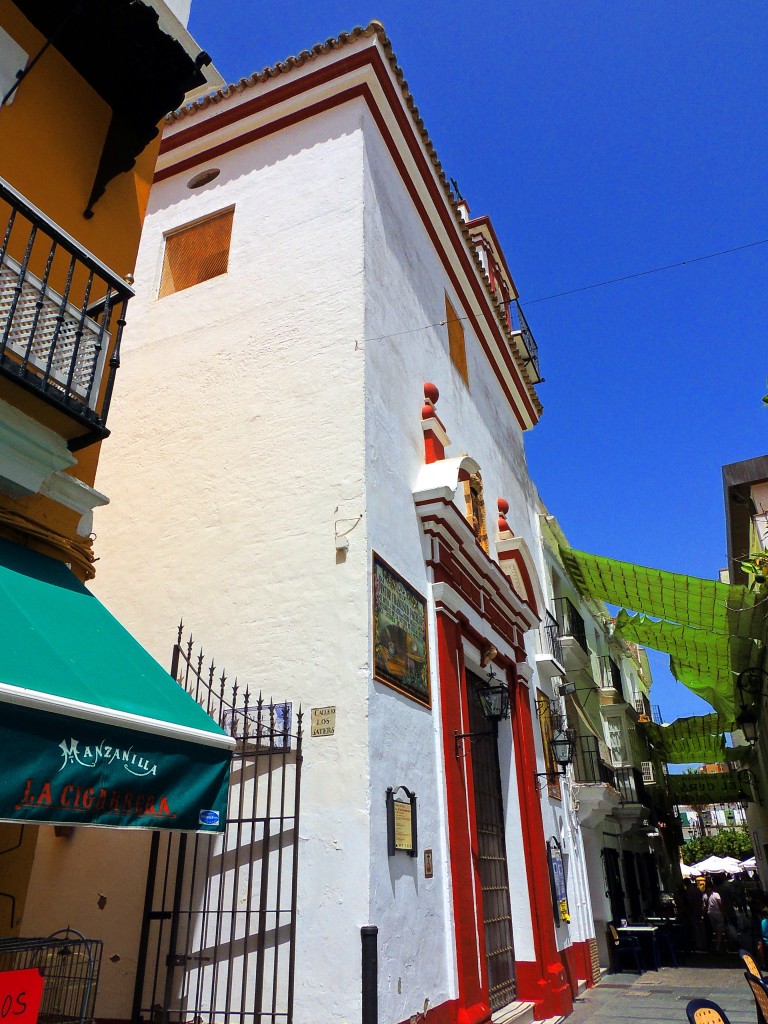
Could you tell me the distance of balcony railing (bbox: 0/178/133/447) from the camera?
452cm

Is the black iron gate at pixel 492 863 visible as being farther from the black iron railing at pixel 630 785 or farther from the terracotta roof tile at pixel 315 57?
the black iron railing at pixel 630 785

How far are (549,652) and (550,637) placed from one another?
386mm

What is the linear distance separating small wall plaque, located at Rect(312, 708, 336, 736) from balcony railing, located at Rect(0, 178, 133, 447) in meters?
2.69

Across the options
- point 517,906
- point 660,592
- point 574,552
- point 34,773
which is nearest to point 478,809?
point 517,906

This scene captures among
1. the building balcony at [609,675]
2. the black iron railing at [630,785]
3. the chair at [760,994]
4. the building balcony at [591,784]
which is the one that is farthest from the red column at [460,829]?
the building balcony at [609,675]

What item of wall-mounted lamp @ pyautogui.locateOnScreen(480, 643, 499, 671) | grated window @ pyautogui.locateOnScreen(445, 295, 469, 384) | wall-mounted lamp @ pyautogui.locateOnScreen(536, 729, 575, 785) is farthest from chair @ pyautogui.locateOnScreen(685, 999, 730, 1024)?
grated window @ pyautogui.locateOnScreen(445, 295, 469, 384)

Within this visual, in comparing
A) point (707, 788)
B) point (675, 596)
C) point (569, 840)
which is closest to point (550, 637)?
point (675, 596)

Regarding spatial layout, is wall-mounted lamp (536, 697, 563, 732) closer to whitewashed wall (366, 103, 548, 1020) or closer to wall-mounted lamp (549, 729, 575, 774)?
wall-mounted lamp (549, 729, 575, 774)

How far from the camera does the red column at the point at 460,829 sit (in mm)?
6562

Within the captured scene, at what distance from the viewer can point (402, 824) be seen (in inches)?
234

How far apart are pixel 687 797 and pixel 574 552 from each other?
64.0ft

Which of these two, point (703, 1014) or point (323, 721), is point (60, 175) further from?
point (703, 1014)

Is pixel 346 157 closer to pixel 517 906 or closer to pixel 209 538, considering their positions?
pixel 209 538

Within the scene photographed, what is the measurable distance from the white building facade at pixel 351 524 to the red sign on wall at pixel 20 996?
2494 millimetres
